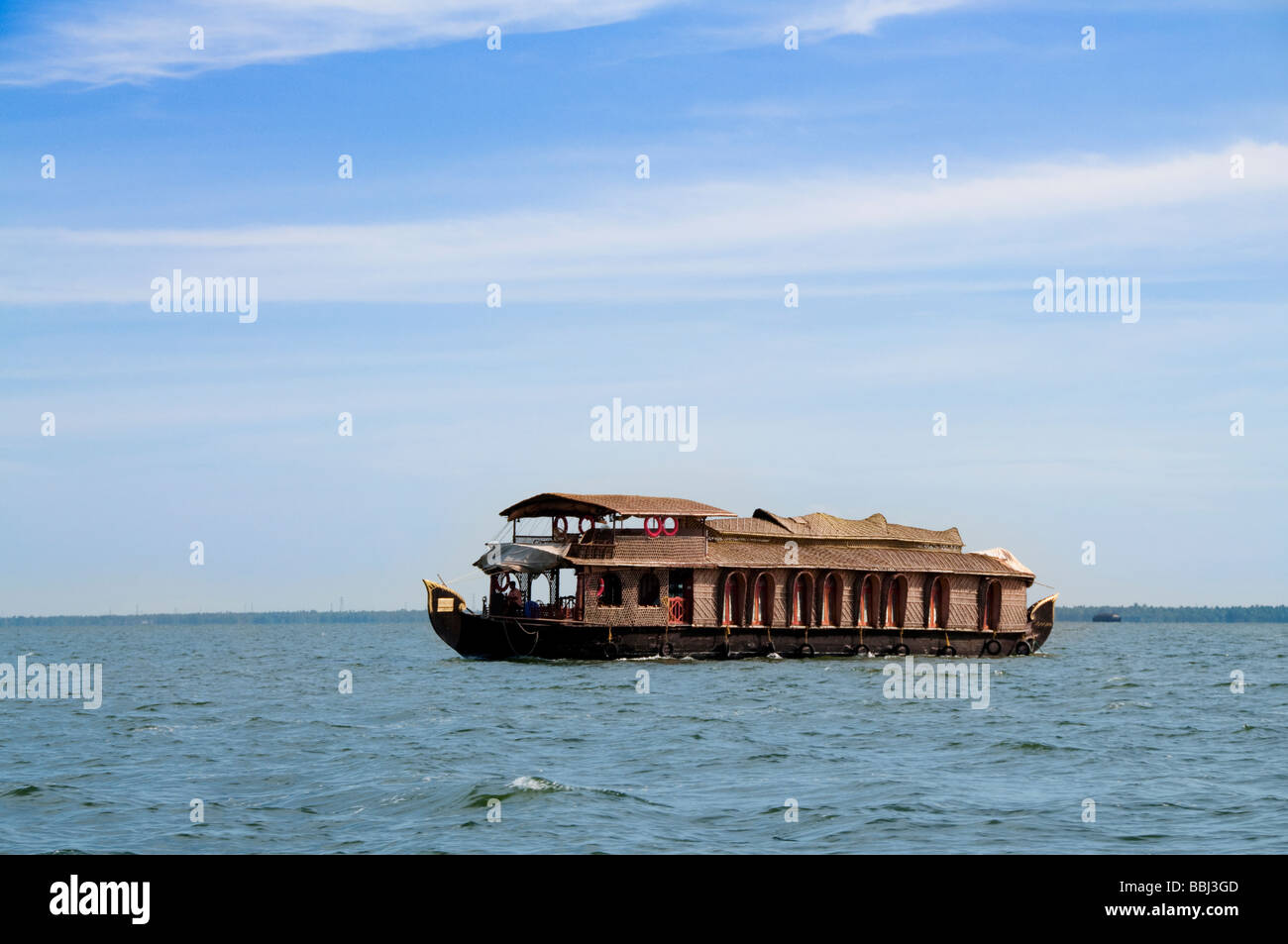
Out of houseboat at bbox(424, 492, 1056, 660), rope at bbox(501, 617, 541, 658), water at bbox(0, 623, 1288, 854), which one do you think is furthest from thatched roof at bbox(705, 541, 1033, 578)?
water at bbox(0, 623, 1288, 854)

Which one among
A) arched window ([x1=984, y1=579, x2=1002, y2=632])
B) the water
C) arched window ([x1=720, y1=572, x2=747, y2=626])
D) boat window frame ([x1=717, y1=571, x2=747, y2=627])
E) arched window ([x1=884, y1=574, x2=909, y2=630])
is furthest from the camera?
arched window ([x1=984, y1=579, x2=1002, y2=632])

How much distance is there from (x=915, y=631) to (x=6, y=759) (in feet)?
121

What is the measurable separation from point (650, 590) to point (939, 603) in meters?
14.1

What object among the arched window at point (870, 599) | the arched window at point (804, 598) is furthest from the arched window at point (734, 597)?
the arched window at point (870, 599)

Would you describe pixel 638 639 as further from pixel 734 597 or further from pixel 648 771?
pixel 648 771

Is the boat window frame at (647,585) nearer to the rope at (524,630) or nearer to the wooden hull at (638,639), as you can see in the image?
the wooden hull at (638,639)

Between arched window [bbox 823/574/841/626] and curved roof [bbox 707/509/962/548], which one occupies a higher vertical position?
curved roof [bbox 707/509/962/548]

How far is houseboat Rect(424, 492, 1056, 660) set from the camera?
46219mm

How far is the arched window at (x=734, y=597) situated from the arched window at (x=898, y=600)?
7.31 metres

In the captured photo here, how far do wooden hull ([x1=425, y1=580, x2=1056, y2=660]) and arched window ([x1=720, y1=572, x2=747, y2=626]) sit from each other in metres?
0.65

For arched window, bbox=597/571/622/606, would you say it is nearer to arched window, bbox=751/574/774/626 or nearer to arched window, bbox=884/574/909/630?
arched window, bbox=751/574/774/626
